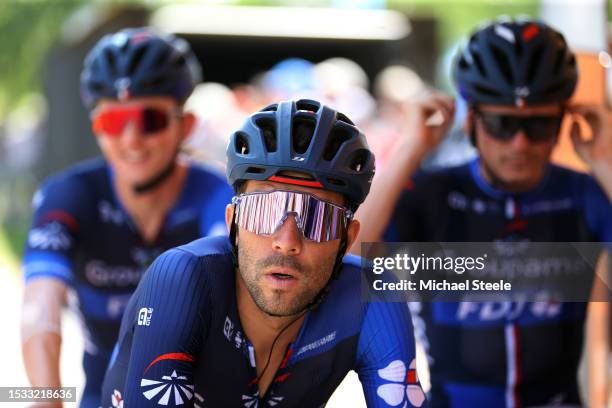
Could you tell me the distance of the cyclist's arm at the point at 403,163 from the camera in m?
3.52

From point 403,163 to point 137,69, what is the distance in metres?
1.46

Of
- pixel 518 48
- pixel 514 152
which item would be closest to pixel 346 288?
pixel 514 152

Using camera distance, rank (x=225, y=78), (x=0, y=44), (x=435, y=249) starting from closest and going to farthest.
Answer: (x=435, y=249)
(x=225, y=78)
(x=0, y=44)

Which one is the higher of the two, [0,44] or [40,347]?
[0,44]

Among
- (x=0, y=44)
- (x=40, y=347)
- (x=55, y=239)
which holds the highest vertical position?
(x=0, y=44)

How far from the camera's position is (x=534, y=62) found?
3762 mm

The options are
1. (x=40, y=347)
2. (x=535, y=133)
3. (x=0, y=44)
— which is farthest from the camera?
(x=0, y=44)

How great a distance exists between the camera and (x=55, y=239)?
149 inches

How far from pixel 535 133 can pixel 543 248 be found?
0.47 metres

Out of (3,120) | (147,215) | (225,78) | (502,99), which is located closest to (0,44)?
(3,120)

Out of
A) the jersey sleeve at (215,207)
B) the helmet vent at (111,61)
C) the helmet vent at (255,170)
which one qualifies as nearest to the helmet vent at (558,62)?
the jersey sleeve at (215,207)

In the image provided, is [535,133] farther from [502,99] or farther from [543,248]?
[543,248]

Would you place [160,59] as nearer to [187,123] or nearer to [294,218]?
[187,123]

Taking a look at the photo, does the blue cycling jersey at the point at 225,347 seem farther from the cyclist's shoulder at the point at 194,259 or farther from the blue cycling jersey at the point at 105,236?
the blue cycling jersey at the point at 105,236
